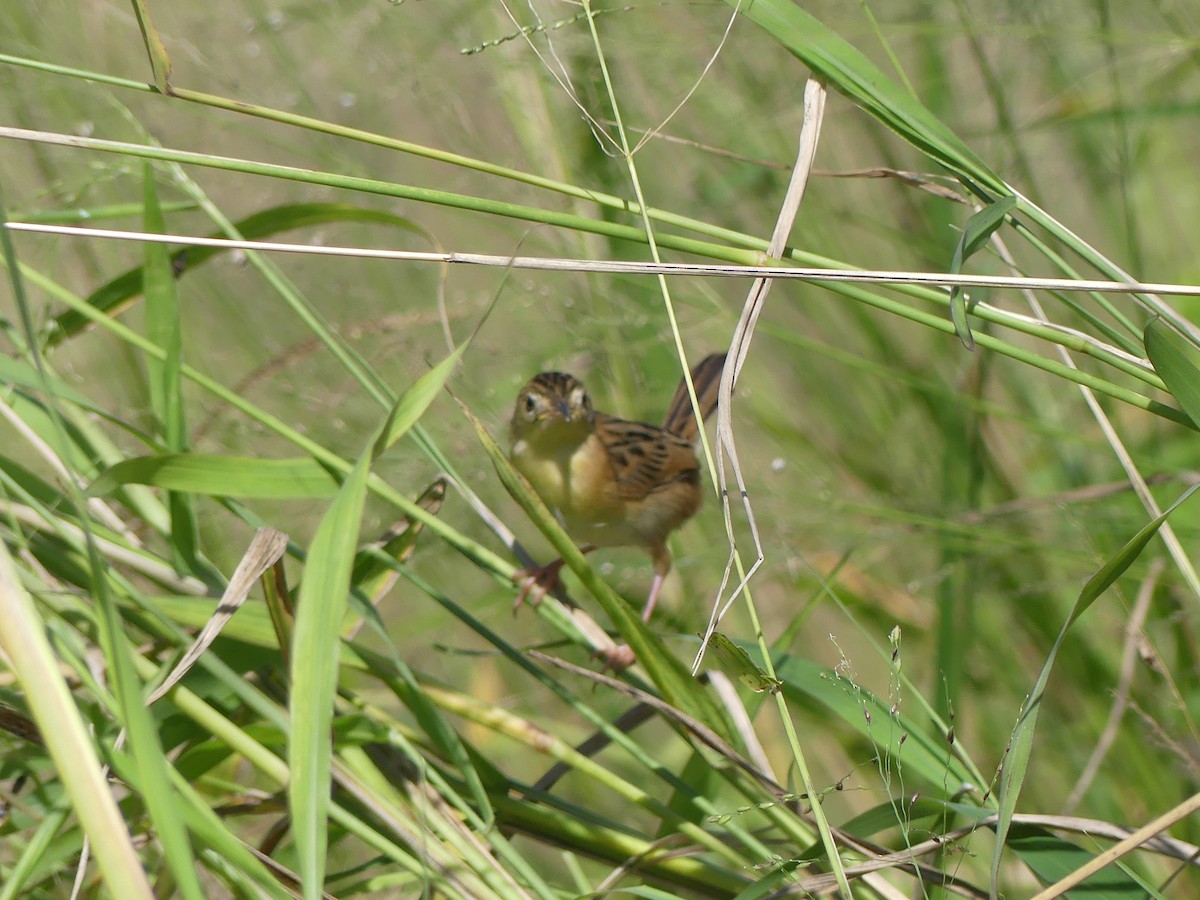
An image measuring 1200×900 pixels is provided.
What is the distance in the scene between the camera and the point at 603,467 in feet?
9.38

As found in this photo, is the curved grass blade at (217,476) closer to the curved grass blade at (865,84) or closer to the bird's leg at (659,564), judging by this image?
the curved grass blade at (865,84)

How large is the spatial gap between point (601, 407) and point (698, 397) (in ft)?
1.54

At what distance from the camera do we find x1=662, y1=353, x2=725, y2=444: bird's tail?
3.06 metres

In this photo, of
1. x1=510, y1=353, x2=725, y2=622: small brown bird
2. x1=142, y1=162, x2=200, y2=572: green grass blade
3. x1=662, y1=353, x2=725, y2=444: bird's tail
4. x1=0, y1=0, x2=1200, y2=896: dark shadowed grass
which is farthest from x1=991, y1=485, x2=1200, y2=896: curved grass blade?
x1=662, y1=353, x2=725, y2=444: bird's tail

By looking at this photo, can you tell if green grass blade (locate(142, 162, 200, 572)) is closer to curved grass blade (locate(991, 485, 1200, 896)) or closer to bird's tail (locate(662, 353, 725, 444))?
curved grass blade (locate(991, 485, 1200, 896))

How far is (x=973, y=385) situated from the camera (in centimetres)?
276

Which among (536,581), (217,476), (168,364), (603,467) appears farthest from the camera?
(603,467)

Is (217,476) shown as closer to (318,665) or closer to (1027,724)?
(318,665)

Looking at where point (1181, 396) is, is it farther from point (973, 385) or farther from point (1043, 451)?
point (1043, 451)

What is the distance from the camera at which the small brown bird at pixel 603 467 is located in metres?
2.69

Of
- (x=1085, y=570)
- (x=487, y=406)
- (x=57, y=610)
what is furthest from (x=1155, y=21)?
(x=57, y=610)

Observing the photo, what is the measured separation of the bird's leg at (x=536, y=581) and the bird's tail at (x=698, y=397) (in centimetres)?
83

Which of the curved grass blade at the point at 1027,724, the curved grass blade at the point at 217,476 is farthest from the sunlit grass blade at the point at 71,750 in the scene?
the curved grass blade at the point at 1027,724

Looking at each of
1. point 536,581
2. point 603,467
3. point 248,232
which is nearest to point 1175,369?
point 536,581
